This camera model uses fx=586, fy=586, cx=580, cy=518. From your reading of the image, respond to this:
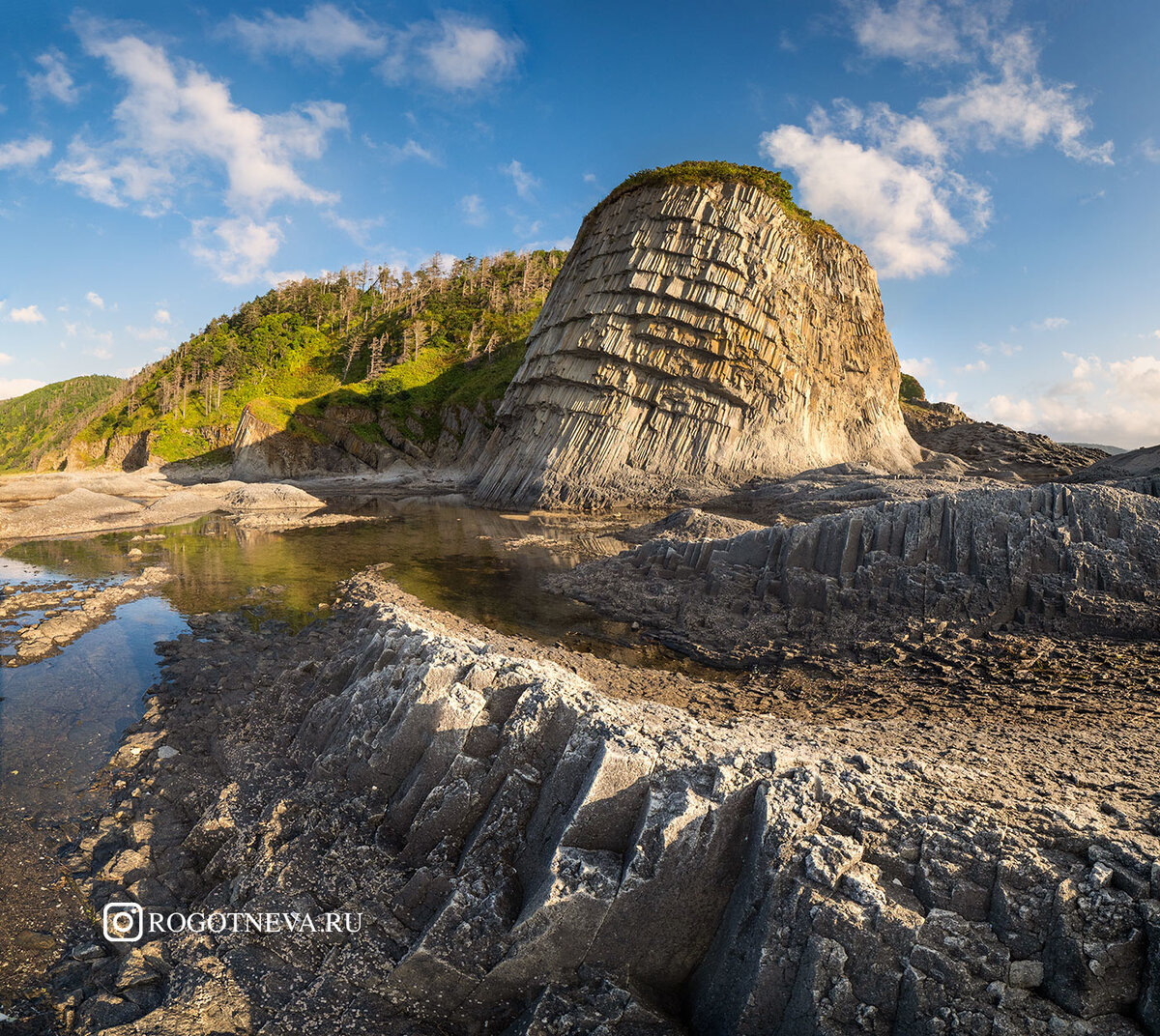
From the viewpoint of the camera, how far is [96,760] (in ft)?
24.2

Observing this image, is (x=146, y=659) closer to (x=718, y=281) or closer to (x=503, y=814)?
(x=503, y=814)

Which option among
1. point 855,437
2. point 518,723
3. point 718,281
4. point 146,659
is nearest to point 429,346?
point 718,281

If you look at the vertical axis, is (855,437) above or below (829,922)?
above

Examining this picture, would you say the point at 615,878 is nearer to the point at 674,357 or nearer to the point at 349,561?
the point at 349,561

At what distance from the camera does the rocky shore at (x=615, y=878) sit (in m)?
3.37

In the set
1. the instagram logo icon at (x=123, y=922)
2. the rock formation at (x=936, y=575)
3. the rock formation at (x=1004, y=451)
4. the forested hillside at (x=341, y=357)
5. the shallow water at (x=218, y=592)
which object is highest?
the forested hillside at (x=341, y=357)

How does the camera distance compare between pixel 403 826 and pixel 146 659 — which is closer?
pixel 403 826

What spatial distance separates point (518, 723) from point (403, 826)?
1.33 m

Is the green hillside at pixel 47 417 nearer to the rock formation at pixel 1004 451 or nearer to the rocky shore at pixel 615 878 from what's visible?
the rocky shore at pixel 615 878

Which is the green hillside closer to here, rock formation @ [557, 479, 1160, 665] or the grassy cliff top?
the grassy cliff top

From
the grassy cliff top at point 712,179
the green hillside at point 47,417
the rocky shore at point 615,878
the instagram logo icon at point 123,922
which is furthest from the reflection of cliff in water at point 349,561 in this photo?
the green hillside at point 47,417

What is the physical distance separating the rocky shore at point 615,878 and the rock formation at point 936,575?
4.33 m

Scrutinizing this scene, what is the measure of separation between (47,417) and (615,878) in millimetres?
152804

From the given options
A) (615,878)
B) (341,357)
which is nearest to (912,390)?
(341,357)
